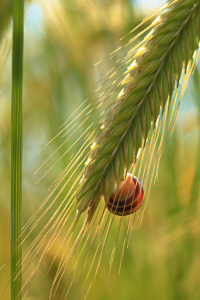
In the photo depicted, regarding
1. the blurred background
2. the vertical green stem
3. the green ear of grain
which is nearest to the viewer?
the green ear of grain

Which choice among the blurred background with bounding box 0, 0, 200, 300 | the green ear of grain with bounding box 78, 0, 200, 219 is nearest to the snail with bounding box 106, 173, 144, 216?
the green ear of grain with bounding box 78, 0, 200, 219

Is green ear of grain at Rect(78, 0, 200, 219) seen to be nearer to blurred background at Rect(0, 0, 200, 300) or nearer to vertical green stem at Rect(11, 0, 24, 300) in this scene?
vertical green stem at Rect(11, 0, 24, 300)

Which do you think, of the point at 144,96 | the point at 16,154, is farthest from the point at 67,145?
the point at 144,96

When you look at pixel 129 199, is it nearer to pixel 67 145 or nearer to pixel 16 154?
pixel 16 154

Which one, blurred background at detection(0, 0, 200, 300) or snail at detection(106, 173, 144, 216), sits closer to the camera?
snail at detection(106, 173, 144, 216)

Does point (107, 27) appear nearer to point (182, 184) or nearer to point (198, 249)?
point (182, 184)

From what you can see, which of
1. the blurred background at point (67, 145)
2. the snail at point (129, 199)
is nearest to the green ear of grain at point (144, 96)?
the snail at point (129, 199)
